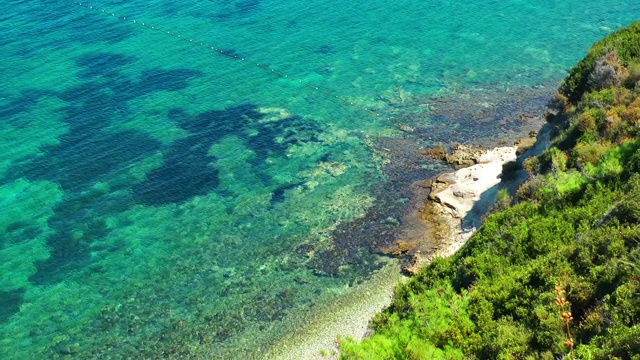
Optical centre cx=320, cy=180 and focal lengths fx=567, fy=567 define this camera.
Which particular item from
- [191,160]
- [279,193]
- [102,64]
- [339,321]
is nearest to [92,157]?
[191,160]

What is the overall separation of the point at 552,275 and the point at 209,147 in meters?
28.1

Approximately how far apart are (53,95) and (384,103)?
26.7 metres

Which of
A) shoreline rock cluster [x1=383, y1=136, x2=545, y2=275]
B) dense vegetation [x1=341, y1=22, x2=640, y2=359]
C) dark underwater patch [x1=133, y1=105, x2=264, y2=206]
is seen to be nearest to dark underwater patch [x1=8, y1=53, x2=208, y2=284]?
dark underwater patch [x1=133, y1=105, x2=264, y2=206]

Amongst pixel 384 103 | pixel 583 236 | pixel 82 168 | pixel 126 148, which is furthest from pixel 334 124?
pixel 583 236

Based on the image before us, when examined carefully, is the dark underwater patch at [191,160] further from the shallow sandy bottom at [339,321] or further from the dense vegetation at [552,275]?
the dense vegetation at [552,275]

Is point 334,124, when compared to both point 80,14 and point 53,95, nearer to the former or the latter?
point 53,95

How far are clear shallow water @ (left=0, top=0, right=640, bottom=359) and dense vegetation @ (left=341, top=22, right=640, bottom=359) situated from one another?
9.19 m

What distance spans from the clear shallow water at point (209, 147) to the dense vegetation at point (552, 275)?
919cm

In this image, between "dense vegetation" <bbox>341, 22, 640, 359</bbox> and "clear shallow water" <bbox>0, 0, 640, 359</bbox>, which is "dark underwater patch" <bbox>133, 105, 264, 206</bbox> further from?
"dense vegetation" <bbox>341, 22, 640, 359</bbox>

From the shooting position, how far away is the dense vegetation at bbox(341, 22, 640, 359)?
46.9 feet

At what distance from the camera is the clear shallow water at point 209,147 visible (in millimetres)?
27953

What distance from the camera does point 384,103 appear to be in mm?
44625

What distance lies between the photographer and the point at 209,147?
40062 mm

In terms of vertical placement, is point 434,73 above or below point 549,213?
below
